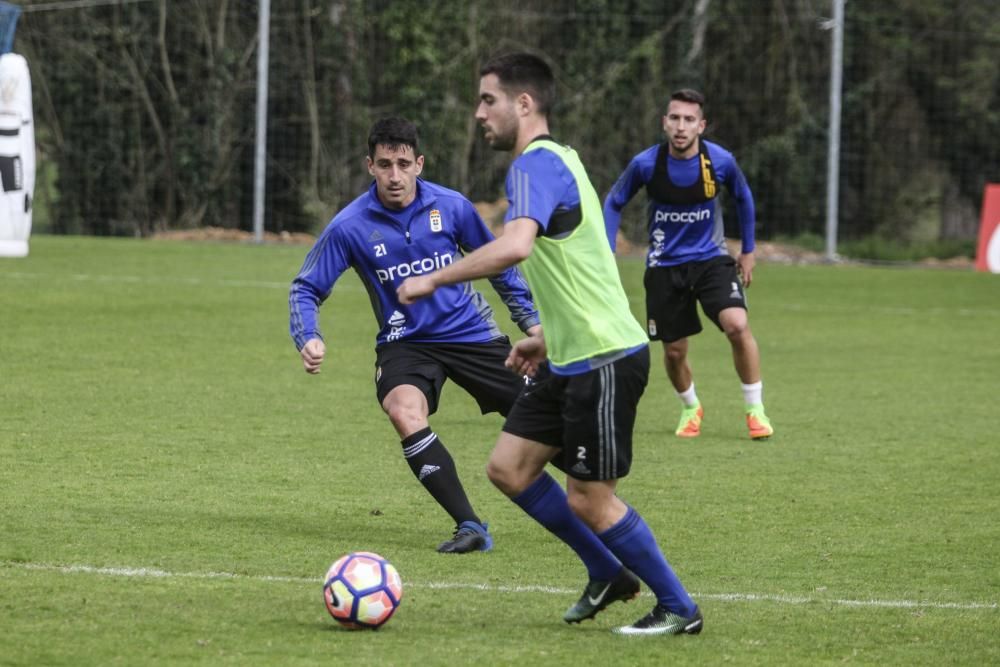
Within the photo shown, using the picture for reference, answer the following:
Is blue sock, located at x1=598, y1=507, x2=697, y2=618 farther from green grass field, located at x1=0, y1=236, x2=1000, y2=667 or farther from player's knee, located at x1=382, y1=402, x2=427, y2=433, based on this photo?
player's knee, located at x1=382, y1=402, x2=427, y2=433

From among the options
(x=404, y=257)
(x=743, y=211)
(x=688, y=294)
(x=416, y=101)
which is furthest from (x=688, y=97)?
(x=416, y=101)

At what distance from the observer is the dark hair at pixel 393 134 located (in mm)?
7461

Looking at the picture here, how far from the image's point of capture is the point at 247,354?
14688 millimetres

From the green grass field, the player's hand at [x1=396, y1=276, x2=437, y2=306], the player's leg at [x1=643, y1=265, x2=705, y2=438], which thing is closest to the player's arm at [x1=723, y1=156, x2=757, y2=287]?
the player's leg at [x1=643, y1=265, x2=705, y2=438]

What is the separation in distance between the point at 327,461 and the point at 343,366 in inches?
189

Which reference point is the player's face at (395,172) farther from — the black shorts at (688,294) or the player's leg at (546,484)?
the black shorts at (688,294)

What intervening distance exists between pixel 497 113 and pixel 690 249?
5.84 metres

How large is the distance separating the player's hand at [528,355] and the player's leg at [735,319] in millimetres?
5318

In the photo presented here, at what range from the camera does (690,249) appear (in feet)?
37.3

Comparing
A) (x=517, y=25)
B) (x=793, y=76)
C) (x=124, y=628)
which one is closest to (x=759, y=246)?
(x=793, y=76)

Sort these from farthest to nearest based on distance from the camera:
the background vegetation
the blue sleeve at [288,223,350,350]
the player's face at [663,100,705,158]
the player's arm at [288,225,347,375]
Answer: the background vegetation < the player's face at [663,100,705,158] < the blue sleeve at [288,223,350,350] < the player's arm at [288,225,347,375]

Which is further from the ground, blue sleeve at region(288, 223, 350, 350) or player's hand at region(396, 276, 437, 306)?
player's hand at region(396, 276, 437, 306)

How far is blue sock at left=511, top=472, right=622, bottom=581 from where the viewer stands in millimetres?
6016

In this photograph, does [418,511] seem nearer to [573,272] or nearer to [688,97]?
[573,272]
